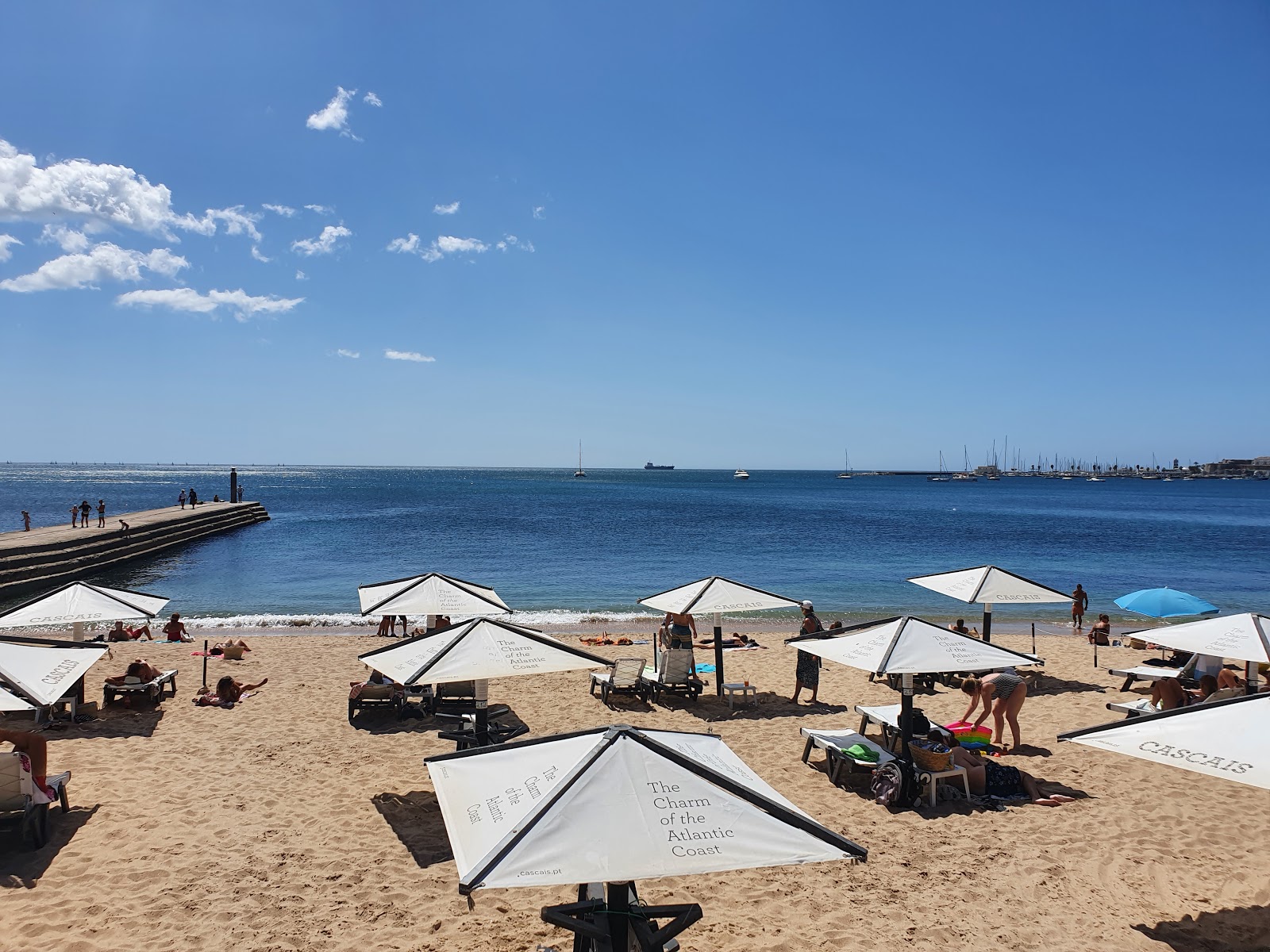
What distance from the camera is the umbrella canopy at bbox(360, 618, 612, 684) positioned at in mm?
7352

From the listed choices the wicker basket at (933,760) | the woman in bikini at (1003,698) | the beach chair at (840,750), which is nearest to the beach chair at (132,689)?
the beach chair at (840,750)

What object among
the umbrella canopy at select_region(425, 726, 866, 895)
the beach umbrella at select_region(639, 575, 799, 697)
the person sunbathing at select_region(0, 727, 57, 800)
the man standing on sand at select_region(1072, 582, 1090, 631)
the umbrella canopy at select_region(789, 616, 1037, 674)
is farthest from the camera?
the man standing on sand at select_region(1072, 582, 1090, 631)

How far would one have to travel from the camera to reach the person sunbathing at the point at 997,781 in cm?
798

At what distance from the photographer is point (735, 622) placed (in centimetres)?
2267

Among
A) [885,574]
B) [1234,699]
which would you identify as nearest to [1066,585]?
[885,574]

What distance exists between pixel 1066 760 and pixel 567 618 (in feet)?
49.9

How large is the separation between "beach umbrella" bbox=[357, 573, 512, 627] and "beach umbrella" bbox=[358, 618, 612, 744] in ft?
10.7

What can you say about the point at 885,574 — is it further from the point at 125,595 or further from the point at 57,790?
the point at 57,790

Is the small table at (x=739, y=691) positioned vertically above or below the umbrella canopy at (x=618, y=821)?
below

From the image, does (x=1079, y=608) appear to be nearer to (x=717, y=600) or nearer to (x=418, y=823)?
(x=717, y=600)

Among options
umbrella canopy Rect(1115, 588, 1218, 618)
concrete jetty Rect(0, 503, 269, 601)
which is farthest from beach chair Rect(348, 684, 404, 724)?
concrete jetty Rect(0, 503, 269, 601)

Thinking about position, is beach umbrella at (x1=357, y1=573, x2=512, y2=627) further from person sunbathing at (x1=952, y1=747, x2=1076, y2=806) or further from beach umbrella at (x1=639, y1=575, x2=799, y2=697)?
person sunbathing at (x1=952, y1=747, x2=1076, y2=806)

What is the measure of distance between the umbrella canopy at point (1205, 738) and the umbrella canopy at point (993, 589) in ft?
25.3

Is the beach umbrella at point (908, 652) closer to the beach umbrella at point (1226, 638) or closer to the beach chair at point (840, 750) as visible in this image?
the beach chair at point (840, 750)
